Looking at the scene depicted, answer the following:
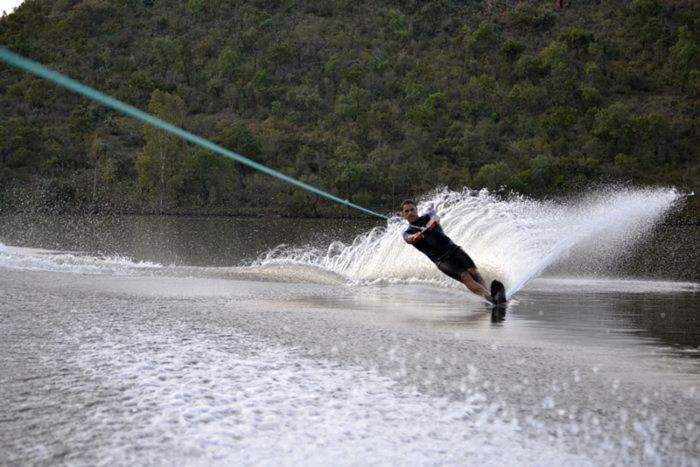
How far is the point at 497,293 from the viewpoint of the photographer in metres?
11.0

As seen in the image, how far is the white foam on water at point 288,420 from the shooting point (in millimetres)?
4148

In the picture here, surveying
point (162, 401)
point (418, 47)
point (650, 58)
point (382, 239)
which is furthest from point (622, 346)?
point (418, 47)

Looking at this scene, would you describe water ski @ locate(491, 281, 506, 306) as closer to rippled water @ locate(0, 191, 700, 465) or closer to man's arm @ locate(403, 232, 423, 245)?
rippled water @ locate(0, 191, 700, 465)

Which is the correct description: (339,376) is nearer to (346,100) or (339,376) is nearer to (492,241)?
(492,241)

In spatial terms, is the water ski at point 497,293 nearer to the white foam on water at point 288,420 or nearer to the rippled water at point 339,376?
the rippled water at point 339,376

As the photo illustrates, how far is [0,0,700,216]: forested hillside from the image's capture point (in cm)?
6706

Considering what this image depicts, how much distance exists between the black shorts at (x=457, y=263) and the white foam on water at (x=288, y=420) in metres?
5.36

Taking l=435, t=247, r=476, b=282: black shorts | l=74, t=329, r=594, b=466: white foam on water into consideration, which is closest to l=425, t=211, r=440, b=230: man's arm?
l=435, t=247, r=476, b=282: black shorts

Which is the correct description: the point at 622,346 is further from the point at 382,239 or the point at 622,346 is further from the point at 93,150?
the point at 93,150

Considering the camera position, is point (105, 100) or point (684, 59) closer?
point (105, 100)

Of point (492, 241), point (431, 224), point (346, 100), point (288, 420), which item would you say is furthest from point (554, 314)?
point (346, 100)

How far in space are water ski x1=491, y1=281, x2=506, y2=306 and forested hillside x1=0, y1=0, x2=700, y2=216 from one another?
52.4m

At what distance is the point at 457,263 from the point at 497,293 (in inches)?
33.2

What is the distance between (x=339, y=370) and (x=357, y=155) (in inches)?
2576
